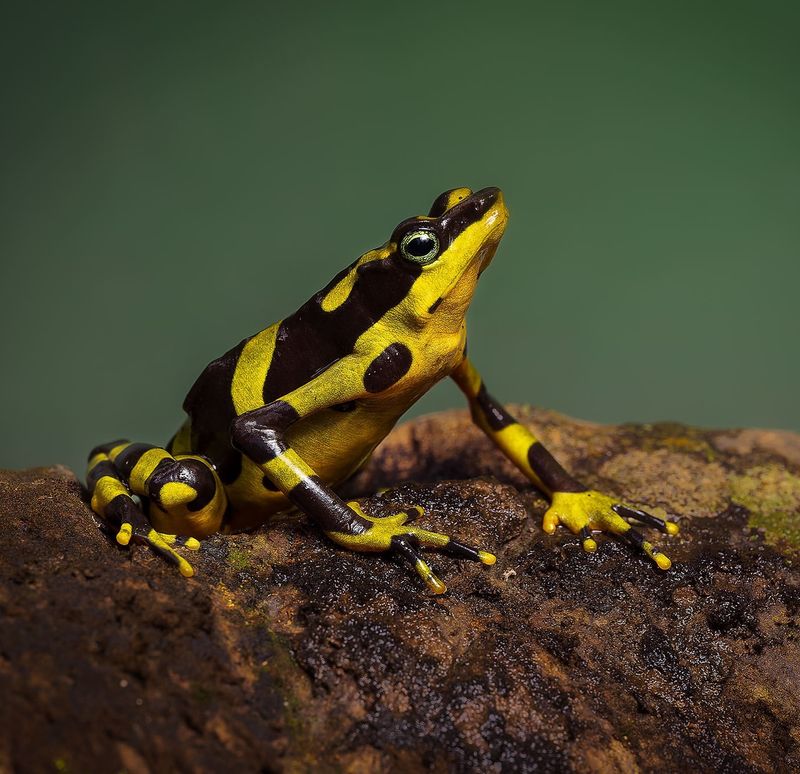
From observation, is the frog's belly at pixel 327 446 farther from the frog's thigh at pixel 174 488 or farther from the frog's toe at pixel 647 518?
the frog's toe at pixel 647 518

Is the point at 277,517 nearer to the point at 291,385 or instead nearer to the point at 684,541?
the point at 291,385

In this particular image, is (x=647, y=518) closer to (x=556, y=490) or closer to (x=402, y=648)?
(x=556, y=490)

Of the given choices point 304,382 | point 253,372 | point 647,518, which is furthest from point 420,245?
point 647,518

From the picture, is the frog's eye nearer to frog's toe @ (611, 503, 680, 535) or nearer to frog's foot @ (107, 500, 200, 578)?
frog's foot @ (107, 500, 200, 578)

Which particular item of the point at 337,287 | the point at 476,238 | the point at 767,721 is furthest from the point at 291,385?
the point at 767,721

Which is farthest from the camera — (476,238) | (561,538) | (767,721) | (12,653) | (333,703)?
(561,538)

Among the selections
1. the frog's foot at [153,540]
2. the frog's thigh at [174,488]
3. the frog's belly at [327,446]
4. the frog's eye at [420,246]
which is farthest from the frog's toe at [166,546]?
the frog's eye at [420,246]
